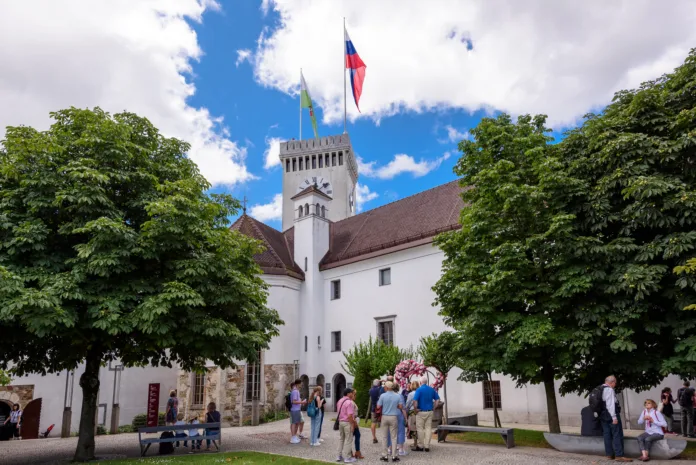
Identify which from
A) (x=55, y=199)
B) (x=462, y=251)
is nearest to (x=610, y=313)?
(x=462, y=251)

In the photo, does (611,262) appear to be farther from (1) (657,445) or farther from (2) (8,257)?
(2) (8,257)

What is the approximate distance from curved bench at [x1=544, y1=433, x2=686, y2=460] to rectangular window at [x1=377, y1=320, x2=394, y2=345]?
15765 mm

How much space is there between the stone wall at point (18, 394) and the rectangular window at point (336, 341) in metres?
16.3

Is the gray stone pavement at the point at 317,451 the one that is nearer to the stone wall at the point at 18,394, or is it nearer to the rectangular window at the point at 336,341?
the stone wall at the point at 18,394

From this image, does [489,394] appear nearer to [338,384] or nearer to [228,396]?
[338,384]

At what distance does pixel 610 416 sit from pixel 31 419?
77.8 ft

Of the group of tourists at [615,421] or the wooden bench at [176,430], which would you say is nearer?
the group of tourists at [615,421]

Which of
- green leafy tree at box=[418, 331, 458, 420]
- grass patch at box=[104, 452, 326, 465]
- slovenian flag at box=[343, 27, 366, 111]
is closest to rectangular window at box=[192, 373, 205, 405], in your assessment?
green leafy tree at box=[418, 331, 458, 420]

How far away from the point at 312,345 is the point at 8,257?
21887 mm

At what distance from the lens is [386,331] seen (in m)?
29.2

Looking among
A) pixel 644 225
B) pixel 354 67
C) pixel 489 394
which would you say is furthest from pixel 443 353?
pixel 354 67

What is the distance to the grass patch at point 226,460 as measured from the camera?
478 inches

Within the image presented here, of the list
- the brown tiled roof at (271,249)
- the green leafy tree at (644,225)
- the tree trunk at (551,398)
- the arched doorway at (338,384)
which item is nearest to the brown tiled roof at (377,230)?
the brown tiled roof at (271,249)

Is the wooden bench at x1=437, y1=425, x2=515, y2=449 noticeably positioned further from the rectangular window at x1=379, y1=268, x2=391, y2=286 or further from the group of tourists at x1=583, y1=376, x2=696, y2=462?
the rectangular window at x1=379, y1=268, x2=391, y2=286
